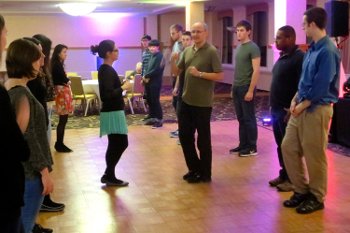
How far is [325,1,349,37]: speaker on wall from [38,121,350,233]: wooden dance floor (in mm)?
1865

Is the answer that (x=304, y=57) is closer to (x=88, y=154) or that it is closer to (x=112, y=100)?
(x=112, y=100)

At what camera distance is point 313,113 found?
3.63 meters

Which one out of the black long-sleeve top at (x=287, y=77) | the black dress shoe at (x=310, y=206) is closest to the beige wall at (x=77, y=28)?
the black long-sleeve top at (x=287, y=77)

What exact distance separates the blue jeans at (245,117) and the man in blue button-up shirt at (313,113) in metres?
1.70

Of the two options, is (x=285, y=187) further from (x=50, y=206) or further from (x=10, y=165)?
(x=10, y=165)

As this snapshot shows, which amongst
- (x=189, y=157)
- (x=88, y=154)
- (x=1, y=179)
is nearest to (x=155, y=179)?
(x=189, y=157)

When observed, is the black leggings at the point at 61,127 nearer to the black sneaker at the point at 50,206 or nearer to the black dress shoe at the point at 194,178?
the black dress shoe at the point at 194,178

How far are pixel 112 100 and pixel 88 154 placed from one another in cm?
189

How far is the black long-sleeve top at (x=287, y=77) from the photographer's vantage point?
160 inches

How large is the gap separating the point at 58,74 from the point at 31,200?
12.3ft

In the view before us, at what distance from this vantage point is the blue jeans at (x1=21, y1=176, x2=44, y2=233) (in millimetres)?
2359

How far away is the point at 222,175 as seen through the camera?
16.3 feet

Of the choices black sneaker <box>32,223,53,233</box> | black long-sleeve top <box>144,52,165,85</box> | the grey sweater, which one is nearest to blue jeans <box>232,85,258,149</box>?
black long-sleeve top <box>144,52,165,85</box>

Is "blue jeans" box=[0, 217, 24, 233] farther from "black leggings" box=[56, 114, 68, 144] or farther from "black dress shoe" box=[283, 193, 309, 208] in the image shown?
"black leggings" box=[56, 114, 68, 144]
